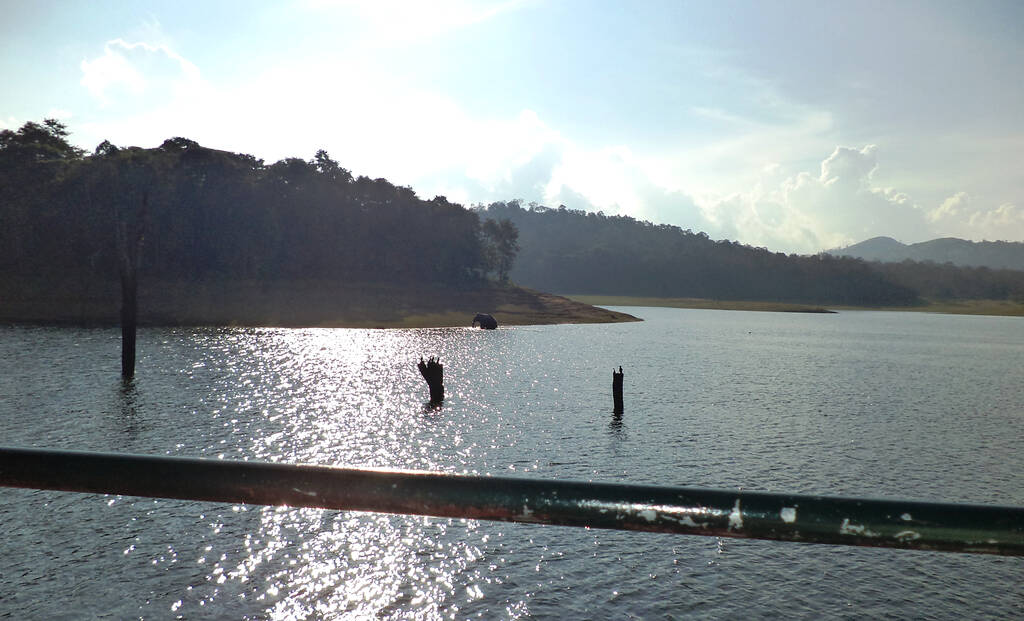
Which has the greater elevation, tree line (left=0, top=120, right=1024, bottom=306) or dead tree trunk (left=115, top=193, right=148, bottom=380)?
tree line (left=0, top=120, right=1024, bottom=306)

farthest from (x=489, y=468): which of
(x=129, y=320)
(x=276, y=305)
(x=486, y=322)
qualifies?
(x=276, y=305)

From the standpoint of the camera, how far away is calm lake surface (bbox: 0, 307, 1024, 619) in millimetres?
16062

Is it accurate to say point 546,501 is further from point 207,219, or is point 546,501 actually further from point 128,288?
point 207,219

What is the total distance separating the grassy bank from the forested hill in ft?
12.4

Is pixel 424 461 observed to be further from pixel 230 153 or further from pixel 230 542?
pixel 230 153

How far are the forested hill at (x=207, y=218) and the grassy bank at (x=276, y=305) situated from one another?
12.4 feet

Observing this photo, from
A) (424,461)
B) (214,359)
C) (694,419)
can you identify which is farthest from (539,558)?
(214,359)

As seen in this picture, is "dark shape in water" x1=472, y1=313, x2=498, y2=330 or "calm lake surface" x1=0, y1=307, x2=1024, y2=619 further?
"dark shape in water" x1=472, y1=313, x2=498, y2=330

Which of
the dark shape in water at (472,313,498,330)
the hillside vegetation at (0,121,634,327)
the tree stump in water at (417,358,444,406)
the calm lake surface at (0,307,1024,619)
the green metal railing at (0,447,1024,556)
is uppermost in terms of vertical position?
the hillside vegetation at (0,121,634,327)

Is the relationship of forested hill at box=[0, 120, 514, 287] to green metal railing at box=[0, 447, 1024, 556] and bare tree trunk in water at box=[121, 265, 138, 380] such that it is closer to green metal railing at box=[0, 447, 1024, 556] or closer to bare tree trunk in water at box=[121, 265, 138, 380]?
bare tree trunk in water at box=[121, 265, 138, 380]

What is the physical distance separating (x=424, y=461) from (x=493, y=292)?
395 feet

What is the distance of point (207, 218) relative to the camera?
4427 inches

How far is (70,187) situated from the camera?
104 m

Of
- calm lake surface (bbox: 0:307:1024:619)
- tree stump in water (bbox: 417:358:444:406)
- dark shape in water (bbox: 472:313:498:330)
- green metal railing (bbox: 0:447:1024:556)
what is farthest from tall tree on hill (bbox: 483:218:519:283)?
green metal railing (bbox: 0:447:1024:556)
